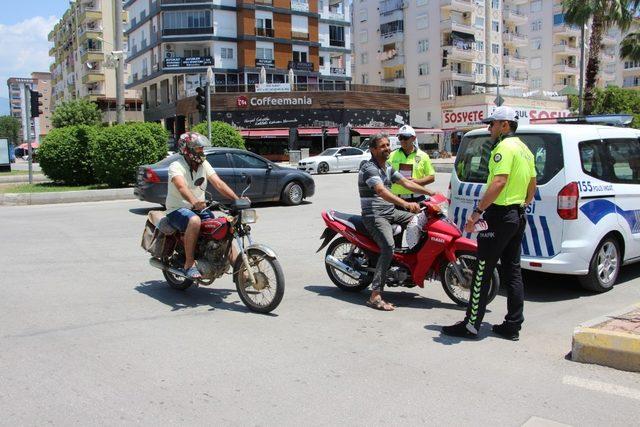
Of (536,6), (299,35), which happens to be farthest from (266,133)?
(536,6)

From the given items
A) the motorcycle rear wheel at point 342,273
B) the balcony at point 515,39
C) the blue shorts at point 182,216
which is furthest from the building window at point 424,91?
the blue shorts at point 182,216

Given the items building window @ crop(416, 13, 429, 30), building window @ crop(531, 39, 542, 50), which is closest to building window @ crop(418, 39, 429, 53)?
building window @ crop(416, 13, 429, 30)

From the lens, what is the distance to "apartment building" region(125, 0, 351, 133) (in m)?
55.5

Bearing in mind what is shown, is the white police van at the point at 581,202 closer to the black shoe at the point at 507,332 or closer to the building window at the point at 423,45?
the black shoe at the point at 507,332

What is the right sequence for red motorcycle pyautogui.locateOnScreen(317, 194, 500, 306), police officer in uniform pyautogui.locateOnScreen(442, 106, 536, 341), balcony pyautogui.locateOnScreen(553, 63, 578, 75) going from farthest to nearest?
balcony pyautogui.locateOnScreen(553, 63, 578, 75)
red motorcycle pyautogui.locateOnScreen(317, 194, 500, 306)
police officer in uniform pyautogui.locateOnScreen(442, 106, 536, 341)

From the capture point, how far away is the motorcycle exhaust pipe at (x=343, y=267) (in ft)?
21.3

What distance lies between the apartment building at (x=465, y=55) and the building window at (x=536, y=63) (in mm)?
129

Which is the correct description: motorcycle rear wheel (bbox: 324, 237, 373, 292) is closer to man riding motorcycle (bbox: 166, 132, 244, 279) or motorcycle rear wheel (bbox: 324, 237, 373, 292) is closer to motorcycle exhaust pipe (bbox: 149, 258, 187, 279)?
man riding motorcycle (bbox: 166, 132, 244, 279)

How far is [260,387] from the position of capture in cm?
406

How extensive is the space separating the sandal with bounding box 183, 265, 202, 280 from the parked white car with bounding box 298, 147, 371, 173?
78.6 feet

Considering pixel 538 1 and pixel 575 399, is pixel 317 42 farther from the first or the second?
pixel 575 399

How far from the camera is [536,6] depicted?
253 feet

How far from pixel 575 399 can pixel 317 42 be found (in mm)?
61317

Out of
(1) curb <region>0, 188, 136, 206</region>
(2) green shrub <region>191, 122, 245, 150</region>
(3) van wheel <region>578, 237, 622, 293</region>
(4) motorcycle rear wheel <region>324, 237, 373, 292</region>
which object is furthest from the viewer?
(2) green shrub <region>191, 122, 245, 150</region>
